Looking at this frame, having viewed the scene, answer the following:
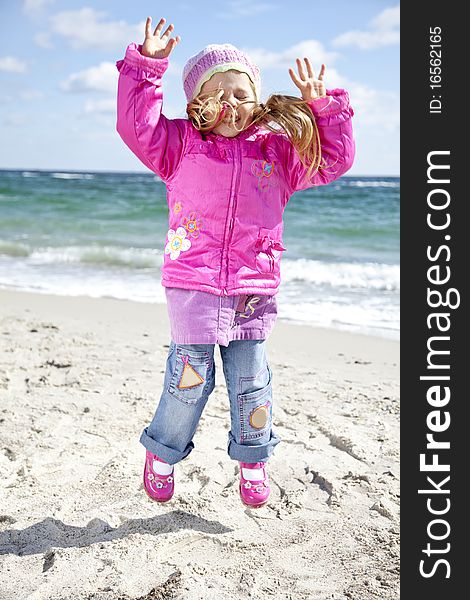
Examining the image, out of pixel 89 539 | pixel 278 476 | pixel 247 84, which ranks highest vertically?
pixel 247 84

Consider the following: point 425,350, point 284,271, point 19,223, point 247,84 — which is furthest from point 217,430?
point 19,223

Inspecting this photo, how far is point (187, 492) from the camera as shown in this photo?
2.90 m

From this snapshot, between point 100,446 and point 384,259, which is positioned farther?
point 384,259

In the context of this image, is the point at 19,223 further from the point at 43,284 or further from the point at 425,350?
the point at 425,350

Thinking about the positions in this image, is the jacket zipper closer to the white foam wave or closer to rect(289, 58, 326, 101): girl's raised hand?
rect(289, 58, 326, 101): girl's raised hand

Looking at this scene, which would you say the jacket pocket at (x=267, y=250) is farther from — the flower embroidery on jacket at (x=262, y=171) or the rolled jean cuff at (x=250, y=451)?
Answer: the rolled jean cuff at (x=250, y=451)

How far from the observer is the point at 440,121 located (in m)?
2.94

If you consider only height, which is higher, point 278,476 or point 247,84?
point 247,84

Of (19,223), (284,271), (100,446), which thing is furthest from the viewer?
(19,223)

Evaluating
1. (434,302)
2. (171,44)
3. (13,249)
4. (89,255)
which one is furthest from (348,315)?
(13,249)

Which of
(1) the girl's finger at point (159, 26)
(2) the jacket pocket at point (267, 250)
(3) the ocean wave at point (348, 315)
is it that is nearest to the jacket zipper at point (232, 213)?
(2) the jacket pocket at point (267, 250)

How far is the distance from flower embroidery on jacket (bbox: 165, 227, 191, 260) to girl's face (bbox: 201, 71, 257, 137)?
1.24 ft

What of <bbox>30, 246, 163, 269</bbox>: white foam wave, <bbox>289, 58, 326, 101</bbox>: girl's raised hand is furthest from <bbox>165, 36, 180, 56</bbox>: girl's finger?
<bbox>30, 246, 163, 269</bbox>: white foam wave

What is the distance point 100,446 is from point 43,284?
4.84 m
